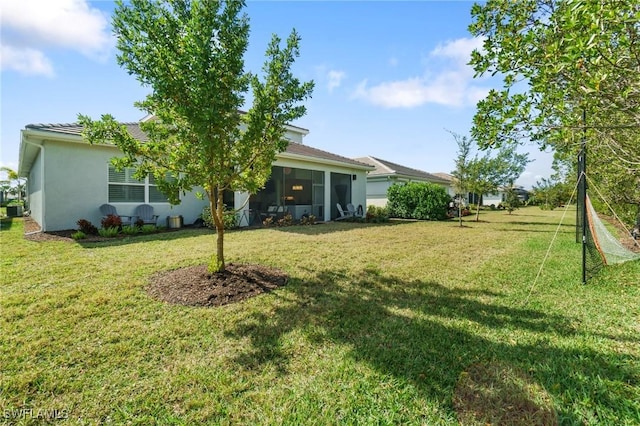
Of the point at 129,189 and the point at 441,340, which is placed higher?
the point at 129,189

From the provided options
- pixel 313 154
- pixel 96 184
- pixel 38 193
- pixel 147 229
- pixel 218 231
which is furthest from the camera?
pixel 313 154

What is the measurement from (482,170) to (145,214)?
17163mm

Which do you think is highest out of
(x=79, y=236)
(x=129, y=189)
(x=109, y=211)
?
(x=129, y=189)

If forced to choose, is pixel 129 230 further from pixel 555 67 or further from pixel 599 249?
pixel 599 249

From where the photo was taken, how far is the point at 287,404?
2236mm

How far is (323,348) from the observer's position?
3041 millimetres

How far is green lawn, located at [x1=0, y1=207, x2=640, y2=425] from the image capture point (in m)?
2.21

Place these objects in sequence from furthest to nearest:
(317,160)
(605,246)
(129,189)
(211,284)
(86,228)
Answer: (317,160), (129,189), (86,228), (605,246), (211,284)

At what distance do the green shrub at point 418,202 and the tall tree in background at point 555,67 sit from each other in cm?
1400

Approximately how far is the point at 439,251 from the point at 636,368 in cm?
541

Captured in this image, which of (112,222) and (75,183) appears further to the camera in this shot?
(75,183)

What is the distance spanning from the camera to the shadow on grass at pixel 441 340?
248cm

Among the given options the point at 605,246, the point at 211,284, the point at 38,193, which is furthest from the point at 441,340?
the point at 38,193

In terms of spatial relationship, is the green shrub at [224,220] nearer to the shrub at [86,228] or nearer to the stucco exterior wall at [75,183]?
the stucco exterior wall at [75,183]
